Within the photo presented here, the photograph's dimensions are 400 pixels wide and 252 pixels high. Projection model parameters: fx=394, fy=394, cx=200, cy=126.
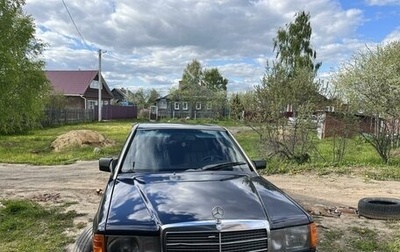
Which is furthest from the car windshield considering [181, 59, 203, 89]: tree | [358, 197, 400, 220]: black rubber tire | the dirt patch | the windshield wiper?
[181, 59, 203, 89]: tree

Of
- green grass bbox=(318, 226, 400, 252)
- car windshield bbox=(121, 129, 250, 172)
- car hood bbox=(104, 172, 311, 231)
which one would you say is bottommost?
green grass bbox=(318, 226, 400, 252)

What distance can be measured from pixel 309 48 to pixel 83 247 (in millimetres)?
39328

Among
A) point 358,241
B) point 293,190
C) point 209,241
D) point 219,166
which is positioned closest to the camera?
point 209,241

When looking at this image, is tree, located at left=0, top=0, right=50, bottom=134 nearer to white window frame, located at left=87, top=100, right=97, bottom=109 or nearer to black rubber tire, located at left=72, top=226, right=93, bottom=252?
black rubber tire, located at left=72, top=226, right=93, bottom=252

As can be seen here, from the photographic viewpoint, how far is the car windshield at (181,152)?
4.20 meters

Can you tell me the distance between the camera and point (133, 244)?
2.73 m

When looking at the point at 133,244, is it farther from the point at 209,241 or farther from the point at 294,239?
the point at 294,239

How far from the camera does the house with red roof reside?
48.5 metres

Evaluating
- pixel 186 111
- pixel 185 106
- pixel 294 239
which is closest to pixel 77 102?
pixel 185 106

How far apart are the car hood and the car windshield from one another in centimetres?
35

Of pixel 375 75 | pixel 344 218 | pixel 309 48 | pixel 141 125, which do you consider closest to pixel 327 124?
pixel 375 75

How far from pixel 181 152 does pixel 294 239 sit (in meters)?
1.81

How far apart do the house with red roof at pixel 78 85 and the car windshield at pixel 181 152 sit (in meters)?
45.2

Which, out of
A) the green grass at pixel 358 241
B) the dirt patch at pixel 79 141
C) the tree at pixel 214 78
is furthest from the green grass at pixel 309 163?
the tree at pixel 214 78
